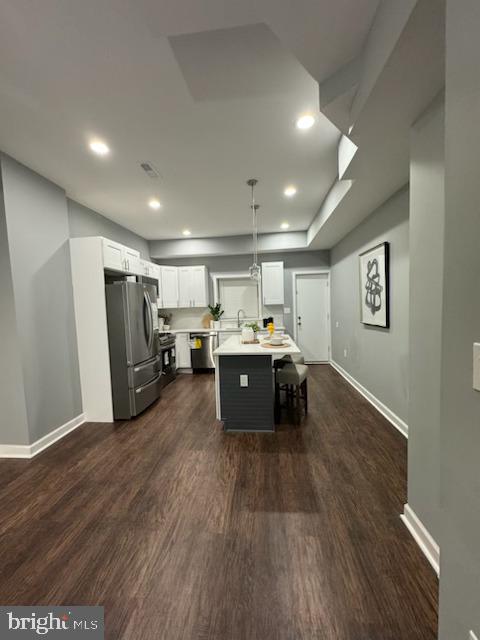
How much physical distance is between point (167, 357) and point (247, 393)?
8.21 feet

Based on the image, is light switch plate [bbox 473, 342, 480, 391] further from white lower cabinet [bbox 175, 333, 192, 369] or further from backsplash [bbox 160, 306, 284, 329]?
backsplash [bbox 160, 306, 284, 329]

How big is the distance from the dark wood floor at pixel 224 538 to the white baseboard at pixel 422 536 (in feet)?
0.15

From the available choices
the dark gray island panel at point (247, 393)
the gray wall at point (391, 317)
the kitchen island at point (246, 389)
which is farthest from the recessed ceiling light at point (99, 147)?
the gray wall at point (391, 317)

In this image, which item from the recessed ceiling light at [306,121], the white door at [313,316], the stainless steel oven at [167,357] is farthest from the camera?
the white door at [313,316]

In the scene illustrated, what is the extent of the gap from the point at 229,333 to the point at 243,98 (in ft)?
13.9

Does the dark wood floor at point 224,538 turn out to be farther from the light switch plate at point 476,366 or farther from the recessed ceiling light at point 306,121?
the recessed ceiling light at point 306,121

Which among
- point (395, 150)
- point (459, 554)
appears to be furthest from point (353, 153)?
point (459, 554)

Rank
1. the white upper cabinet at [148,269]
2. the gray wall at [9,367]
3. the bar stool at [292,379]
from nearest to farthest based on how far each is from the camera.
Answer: the gray wall at [9,367]
the bar stool at [292,379]
the white upper cabinet at [148,269]

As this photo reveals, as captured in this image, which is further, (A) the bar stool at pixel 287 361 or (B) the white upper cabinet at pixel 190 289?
(B) the white upper cabinet at pixel 190 289

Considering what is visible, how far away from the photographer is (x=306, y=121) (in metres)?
2.12

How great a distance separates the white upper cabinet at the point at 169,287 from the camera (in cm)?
569

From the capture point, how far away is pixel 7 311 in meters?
2.50

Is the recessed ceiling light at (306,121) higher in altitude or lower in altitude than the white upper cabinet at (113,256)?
higher

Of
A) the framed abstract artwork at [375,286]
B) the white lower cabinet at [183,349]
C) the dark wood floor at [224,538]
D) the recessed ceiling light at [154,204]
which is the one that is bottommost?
the dark wood floor at [224,538]
